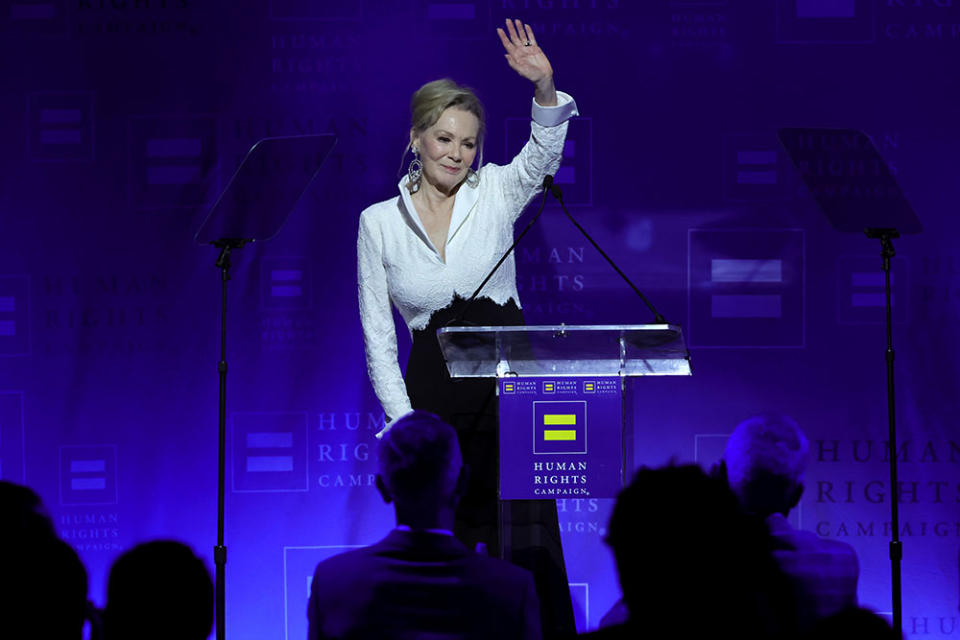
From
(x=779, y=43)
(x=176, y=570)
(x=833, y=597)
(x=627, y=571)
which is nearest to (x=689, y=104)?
(x=779, y=43)

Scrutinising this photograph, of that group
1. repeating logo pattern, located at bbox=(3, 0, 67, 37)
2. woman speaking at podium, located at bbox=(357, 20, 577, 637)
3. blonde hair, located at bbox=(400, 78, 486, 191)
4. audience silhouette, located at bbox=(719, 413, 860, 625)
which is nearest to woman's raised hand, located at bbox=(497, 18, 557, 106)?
woman speaking at podium, located at bbox=(357, 20, 577, 637)

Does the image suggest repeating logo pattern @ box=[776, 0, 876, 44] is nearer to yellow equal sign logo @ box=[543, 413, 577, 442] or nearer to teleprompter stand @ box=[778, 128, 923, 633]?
teleprompter stand @ box=[778, 128, 923, 633]

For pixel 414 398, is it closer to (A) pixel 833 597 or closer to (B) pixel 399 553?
(B) pixel 399 553

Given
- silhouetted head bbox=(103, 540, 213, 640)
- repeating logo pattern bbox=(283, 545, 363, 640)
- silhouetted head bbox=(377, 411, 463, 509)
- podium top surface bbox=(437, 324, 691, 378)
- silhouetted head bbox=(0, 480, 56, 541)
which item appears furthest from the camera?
repeating logo pattern bbox=(283, 545, 363, 640)

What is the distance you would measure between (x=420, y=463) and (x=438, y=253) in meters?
1.40

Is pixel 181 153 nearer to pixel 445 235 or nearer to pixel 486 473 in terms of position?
pixel 445 235

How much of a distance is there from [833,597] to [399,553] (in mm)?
881

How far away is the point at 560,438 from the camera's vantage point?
3039 millimetres

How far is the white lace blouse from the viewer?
12.2 feet

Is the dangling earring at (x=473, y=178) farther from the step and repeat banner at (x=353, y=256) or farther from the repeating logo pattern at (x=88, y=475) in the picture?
the repeating logo pattern at (x=88, y=475)

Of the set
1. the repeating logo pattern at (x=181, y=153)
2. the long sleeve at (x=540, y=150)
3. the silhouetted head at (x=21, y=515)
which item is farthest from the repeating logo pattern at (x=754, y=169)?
the silhouetted head at (x=21, y=515)

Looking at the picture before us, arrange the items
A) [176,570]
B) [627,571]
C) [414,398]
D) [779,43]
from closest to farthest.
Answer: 1. [176,570]
2. [627,571]
3. [414,398]
4. [779,43]

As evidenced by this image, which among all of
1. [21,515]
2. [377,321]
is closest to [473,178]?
[377,321]

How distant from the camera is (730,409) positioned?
4902mm
